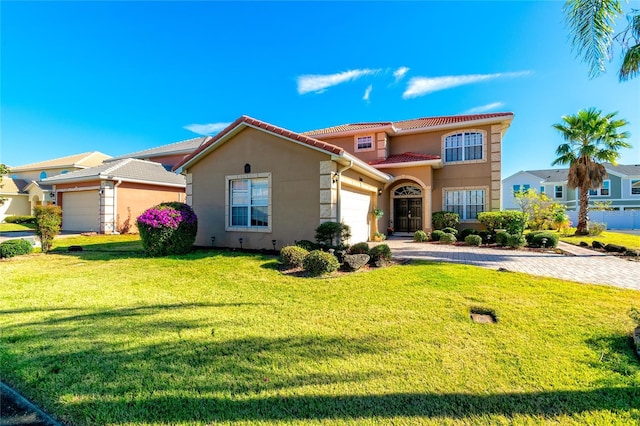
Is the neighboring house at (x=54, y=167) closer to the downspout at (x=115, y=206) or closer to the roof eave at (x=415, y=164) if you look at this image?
the downspout at (x=115, y=206)

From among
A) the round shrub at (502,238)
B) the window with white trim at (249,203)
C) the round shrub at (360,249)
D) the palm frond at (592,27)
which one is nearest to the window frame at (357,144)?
the round shrub at (502,238)

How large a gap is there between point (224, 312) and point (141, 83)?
18.6 m

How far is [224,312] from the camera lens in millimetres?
4848

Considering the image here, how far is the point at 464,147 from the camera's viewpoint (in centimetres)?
1628

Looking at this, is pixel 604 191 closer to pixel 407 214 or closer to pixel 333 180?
pixel 407 214

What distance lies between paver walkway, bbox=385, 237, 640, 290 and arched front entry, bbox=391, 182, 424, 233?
5.99 metres

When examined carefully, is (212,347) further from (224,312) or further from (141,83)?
(141,83)

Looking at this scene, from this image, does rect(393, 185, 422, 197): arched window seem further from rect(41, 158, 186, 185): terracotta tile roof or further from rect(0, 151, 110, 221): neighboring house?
rect(0, 151, 110, 221): neighboring house

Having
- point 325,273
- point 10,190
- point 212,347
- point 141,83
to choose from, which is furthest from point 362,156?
point 10,190

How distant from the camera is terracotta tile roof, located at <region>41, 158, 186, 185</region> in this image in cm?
1742

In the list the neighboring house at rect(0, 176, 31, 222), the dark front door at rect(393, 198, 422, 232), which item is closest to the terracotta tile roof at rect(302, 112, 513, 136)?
the dark front door at rect(393, 198, 422, 232)

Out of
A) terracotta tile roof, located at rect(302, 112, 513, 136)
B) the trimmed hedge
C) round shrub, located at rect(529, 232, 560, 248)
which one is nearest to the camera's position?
round shrub, located at rect(529, 232, 560, 248)

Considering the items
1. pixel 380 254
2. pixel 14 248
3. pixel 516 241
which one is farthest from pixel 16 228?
pixel 516 241

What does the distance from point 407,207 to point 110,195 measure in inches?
739
